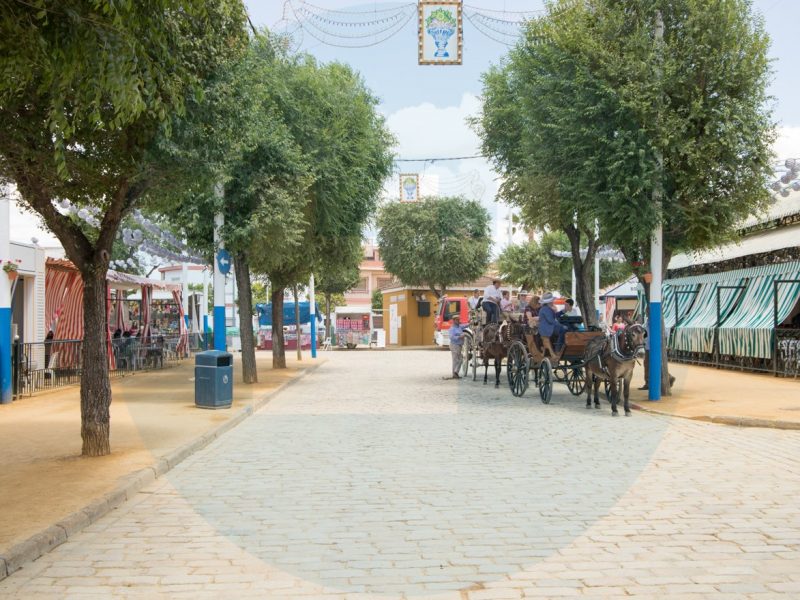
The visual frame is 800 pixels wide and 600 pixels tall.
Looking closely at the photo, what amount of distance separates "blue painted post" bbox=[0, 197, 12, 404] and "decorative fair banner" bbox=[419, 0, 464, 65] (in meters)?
9.25

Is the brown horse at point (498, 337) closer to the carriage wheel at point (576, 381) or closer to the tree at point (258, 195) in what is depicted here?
the carriage wheel at point (576, 381)

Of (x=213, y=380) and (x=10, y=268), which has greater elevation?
(x=10, y=268)

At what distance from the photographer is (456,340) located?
2350cm

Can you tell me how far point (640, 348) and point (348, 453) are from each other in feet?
19.7

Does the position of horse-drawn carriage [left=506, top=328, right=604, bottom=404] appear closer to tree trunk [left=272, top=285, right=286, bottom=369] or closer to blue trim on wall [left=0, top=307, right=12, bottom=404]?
blue trim on wall [left=0, top=307, right=12, bottom=404]

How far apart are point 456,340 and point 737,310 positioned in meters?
9.30

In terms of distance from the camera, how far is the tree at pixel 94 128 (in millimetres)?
6730

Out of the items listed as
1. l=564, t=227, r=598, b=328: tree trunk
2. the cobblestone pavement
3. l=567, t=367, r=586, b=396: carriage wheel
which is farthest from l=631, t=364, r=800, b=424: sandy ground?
l=564, t=227, r=598, b=328: tree trunk

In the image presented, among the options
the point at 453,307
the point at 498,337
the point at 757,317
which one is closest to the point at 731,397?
the point at 498,337

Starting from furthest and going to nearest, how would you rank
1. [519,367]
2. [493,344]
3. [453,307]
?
[453,307], [493,344], [519,367]

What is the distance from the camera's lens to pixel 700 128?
16.2 metres

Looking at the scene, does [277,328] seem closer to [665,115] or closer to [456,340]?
[456,340]

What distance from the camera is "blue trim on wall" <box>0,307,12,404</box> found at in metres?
16.1

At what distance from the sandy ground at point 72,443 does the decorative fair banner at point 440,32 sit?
842 cm
